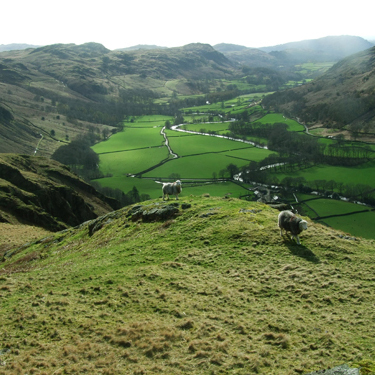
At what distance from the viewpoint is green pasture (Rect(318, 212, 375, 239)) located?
268 feet

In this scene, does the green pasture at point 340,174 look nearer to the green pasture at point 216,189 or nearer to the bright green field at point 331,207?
the green pasture at point 216,189

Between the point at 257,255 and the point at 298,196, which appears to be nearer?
the point at 257,255

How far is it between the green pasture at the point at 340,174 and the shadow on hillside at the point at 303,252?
114124 millimetres

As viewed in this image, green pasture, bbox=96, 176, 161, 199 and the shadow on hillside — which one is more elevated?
Answer: the shadow on hillside

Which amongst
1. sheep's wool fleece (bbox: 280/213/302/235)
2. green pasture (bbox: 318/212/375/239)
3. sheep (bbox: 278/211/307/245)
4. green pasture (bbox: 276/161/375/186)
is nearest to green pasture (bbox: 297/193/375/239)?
green pasture (bbox: 318/212/375/239)

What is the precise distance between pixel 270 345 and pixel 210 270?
7.76 meters

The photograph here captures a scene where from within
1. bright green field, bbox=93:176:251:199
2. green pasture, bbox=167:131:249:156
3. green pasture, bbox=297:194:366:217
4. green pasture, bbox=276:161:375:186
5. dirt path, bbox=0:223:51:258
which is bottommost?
green pasture, bbox=297:194:366:217

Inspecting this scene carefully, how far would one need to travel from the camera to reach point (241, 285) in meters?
18.4

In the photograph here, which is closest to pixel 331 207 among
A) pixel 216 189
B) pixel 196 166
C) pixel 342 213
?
pixel 342 213

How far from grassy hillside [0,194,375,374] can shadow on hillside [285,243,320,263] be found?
0.06 meters

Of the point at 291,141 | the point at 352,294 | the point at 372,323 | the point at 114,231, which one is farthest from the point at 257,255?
the point at 291,141

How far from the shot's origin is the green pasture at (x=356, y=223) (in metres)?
81.6

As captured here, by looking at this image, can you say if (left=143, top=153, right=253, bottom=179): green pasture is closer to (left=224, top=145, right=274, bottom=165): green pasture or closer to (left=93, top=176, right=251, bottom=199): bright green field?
(left=224, top=145, right=274, bottom=165): green pasture

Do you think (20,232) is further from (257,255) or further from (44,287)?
(257,255)
